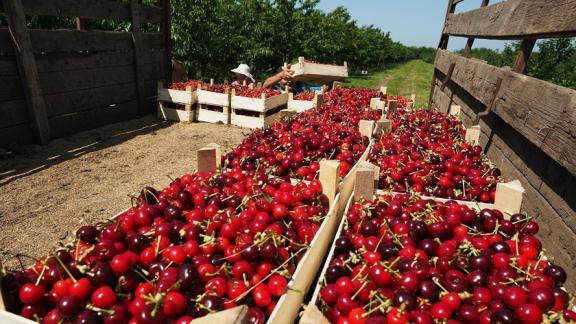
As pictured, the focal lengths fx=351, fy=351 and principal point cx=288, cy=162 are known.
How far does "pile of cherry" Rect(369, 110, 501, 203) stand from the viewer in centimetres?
311

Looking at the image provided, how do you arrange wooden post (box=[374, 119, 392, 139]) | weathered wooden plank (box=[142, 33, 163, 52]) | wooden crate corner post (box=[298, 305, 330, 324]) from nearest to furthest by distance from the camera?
wooden crate corner post (box=[298, 305, 330, 324]), wooden post (box=[374, 119, 392, 139]), weathered wooden plank (box=[142, 33, 163, 52])

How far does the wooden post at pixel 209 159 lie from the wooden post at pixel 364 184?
131 cm

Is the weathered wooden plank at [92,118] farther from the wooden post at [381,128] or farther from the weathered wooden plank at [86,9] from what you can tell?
the wooden post at [381,128]

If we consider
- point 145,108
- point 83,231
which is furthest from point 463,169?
point 145,108

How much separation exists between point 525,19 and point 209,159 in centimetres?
318

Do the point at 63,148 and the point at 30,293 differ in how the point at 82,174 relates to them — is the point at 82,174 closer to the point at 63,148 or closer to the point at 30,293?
the point at 63,148

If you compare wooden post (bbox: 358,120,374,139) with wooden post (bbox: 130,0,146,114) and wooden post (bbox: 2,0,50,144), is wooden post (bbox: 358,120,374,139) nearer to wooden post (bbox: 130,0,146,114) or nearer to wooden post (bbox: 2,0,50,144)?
wooden post (bbox: 2,0,50,144)

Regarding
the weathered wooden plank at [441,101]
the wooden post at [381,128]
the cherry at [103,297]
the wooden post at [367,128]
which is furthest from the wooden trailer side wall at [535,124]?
the cherry at [103,297]

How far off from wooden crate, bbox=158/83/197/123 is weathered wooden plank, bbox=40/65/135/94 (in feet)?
2.98


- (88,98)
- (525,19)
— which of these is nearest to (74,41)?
(88,98)

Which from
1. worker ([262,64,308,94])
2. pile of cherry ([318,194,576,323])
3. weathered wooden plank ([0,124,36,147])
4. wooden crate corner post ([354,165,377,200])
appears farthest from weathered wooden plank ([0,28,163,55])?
pile of cherry ([318,194,576,323])

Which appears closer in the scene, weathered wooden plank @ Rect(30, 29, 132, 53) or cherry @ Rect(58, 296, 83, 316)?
cherry @ Rect(58, 296, 83, 316)

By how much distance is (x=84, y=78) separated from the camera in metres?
7.83

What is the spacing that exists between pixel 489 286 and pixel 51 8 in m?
8.39
